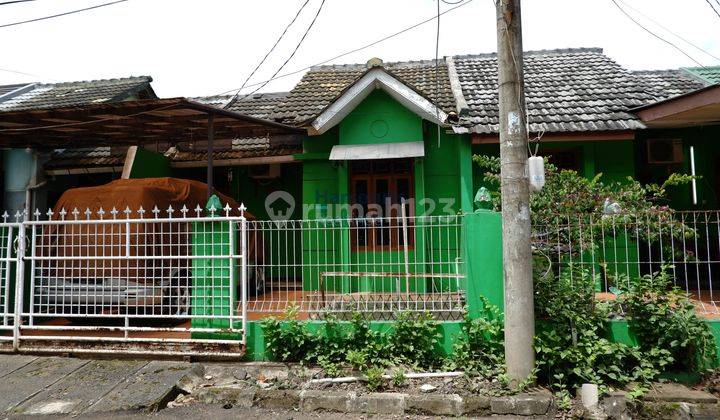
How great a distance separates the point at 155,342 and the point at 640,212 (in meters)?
5.94

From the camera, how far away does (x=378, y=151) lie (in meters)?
7.85

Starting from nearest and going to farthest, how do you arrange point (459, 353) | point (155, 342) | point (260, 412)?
point (260, 412) → point (459, 353) → point (155, 342)

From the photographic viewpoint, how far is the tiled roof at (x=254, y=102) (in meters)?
9.73

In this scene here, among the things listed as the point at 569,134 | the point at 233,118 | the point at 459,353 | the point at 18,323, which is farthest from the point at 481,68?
the point at 18,323

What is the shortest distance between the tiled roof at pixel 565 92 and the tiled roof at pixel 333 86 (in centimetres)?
50

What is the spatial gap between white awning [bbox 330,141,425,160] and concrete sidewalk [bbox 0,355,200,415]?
429 cm

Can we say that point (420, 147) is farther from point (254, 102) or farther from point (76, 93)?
point (76, 93)

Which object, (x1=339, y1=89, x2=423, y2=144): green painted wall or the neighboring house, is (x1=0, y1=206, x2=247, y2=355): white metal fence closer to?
the neighboring house

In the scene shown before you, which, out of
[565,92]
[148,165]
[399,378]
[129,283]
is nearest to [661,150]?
[565,92]

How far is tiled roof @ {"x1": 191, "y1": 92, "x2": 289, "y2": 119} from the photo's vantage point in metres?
9.73

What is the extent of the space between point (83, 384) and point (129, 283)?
1365mm

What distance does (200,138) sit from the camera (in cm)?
902

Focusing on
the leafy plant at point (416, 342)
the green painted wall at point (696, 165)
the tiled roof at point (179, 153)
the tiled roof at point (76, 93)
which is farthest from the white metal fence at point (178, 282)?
the green painted wall at point (696, 165)

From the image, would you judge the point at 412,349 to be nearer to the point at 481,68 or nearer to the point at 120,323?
the point at 120,323
